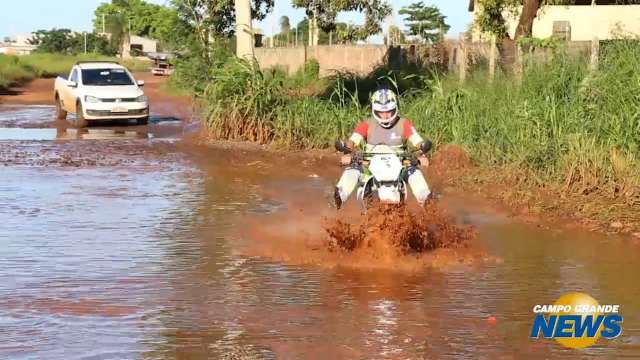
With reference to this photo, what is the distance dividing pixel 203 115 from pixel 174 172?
4.92 metres

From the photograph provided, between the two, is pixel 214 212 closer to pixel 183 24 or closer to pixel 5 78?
pixel 183 24

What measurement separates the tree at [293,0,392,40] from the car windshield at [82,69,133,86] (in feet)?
18.9

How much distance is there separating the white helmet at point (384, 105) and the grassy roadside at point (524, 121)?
305 cm

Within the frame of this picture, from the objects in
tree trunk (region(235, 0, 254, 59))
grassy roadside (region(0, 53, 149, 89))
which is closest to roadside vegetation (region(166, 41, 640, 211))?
tree trunk (region(235, 0, 254, 59))

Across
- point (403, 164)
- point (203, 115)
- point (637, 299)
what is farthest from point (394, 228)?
point (203, 115)

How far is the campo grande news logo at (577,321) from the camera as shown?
20.3ft

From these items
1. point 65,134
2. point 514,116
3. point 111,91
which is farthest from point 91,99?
point 514,116

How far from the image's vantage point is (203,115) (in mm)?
19875

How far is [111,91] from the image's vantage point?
78.2 feet

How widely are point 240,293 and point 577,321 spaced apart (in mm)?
2496

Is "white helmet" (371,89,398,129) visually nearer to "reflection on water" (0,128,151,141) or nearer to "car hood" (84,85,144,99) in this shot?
"reflection on water" (0,128,151,141)

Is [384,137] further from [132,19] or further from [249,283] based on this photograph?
[132,19]

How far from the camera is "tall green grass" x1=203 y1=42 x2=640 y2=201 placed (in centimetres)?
1191

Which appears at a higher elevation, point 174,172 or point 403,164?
point 403,164
